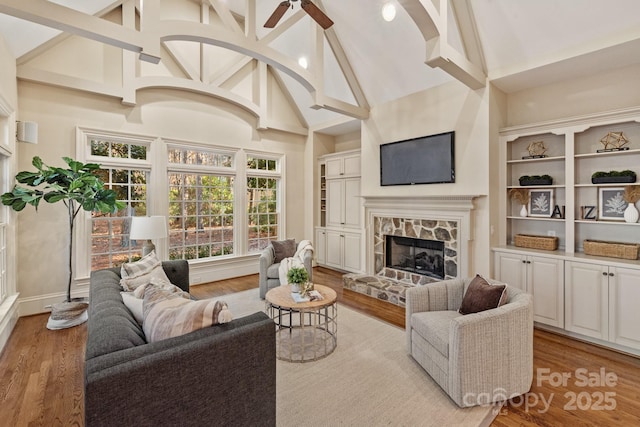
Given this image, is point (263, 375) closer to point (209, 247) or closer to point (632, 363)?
point (632, 363)

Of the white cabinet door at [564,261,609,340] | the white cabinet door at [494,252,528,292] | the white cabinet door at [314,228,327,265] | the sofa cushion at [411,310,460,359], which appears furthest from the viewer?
the white cabinet door at [314,228,327,265]

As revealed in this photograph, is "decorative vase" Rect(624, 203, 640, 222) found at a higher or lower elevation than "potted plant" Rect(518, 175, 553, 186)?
lower

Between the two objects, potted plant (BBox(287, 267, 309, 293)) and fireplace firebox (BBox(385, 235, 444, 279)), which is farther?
fireplace firebox (BBox(385, 235, 444, 279))

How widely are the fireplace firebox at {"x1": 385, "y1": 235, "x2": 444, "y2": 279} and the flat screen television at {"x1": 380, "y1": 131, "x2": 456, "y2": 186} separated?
0.97 metres

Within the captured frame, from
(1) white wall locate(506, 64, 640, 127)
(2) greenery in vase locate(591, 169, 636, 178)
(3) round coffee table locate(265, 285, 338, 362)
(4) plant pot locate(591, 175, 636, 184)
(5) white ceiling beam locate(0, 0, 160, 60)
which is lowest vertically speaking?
(3) round coffee table locate(265, 285, 338, 362)

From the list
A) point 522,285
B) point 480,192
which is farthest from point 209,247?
point 522,285

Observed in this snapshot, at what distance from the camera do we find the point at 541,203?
3.83 meters

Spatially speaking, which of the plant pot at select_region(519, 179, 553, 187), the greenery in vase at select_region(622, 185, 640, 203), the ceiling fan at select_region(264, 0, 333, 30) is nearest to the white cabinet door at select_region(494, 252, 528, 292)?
the plant pot at select_region(519, 179, 553, 187)

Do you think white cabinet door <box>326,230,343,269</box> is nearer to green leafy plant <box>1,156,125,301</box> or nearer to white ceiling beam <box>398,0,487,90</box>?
white ceiling beam <box>398,0,487,90</box>

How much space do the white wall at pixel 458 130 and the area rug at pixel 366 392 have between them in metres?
1.92

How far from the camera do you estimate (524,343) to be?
2.20 meters

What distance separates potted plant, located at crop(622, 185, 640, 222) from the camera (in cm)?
308

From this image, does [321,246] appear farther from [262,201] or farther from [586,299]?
[586,299]

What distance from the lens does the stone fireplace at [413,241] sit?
411 cm
